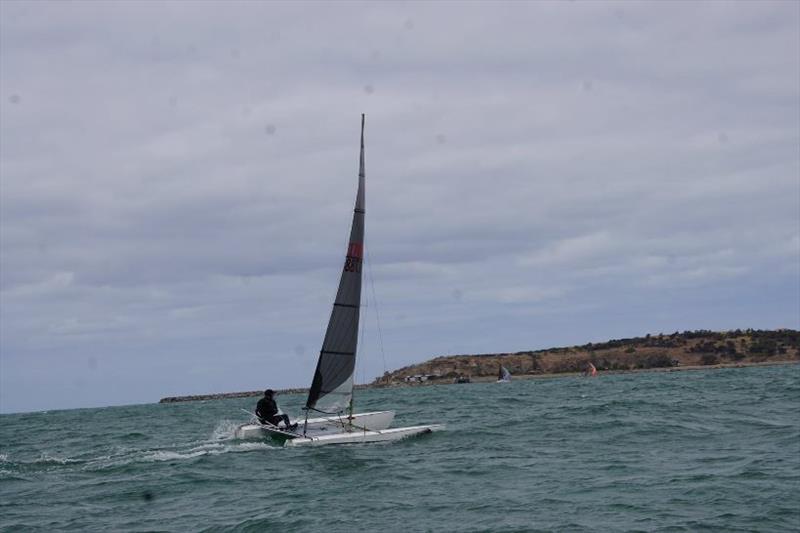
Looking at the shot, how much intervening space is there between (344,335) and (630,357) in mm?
80770

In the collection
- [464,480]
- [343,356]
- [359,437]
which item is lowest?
[464,480]

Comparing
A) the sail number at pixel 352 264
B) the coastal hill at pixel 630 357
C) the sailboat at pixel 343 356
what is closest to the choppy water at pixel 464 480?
the sailboat at pixel 343 356

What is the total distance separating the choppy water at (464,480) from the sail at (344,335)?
→ 9.08 feet

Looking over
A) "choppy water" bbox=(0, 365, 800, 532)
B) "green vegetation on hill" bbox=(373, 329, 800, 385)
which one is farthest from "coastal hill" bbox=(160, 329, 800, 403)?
"choppy water" bbox=(0, 365, 800, 532)

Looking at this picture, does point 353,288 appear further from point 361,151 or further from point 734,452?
point 734,452

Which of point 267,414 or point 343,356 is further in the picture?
point 267,414

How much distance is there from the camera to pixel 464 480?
21.4 meters

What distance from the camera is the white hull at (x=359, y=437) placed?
95.4 ft

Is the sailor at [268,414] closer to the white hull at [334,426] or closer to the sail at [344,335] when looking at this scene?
the white hull at [334,426]

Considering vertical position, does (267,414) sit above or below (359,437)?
above

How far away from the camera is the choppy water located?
17.3m

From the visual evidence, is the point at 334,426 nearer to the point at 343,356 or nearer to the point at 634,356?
the point at 343,356

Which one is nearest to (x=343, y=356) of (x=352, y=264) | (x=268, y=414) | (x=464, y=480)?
(x=352, y=264)

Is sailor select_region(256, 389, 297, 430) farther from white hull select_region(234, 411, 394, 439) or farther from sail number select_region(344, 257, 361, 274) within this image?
sail number select_region(344, 257, 361, 274)
